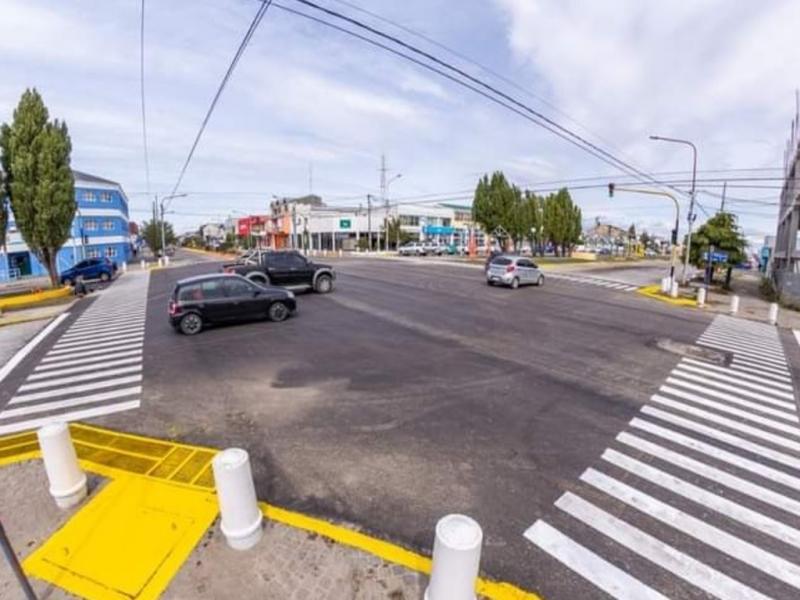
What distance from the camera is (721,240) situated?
28.1 metres

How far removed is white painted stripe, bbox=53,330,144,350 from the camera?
11.9 metres

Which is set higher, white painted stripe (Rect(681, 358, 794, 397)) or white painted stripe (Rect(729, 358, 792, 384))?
white painted stripe (Rect(681, 358, 794, 397))

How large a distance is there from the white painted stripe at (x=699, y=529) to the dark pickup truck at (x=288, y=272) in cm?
1642

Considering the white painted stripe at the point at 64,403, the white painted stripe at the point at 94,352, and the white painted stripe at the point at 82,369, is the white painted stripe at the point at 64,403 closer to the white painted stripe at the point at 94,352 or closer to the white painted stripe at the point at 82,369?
the white painted stripe at the point at 82,369

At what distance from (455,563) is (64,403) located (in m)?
7.95

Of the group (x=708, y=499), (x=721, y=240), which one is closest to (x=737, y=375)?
(x=708, y=499)

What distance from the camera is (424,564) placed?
354cm

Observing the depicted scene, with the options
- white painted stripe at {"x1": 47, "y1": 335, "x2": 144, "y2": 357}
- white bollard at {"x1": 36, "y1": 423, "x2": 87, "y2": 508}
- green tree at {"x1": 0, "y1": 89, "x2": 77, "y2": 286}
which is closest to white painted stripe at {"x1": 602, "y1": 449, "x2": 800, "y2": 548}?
white bollard at {"x1": 36, "y1": 423, "x2": 87, "y2": 508}

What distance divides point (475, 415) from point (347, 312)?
945cm

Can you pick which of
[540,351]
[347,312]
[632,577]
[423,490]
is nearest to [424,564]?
[423,490]

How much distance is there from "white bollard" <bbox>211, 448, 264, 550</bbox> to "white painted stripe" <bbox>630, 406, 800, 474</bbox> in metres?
5.76

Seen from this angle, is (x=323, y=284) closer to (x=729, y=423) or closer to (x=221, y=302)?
(x=221, y=302)

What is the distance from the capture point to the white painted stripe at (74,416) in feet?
21.5

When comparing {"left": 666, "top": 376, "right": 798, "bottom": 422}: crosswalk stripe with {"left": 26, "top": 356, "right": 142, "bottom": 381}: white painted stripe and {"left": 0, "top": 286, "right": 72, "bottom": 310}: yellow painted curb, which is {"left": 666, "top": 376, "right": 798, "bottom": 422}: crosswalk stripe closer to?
{"left": 26, "top": 356, "right": 142, "bottom": 381}: white painted stripe
